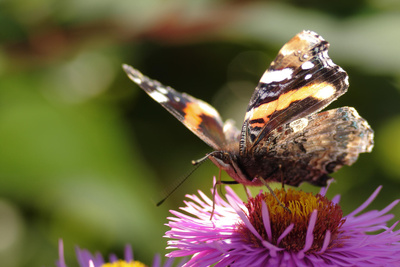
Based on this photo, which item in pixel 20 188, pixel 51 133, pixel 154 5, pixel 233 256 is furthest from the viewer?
pixel 154 5

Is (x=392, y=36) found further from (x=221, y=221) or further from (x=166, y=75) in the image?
(x=221, y=221)

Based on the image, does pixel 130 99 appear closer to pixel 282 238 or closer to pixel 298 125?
pixel 298 125

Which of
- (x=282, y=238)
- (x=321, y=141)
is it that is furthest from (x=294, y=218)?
(x=321, y=141)

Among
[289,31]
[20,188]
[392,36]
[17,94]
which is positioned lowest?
[392,36]

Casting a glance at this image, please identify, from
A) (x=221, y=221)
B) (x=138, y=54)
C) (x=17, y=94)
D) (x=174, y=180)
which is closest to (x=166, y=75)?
(x=138, y=54)

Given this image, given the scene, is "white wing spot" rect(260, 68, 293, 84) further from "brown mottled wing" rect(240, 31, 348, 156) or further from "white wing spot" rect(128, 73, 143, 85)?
"white wing spot" rect(128, 73, 143, 85)

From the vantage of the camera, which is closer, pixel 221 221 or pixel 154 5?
pixel 221 221

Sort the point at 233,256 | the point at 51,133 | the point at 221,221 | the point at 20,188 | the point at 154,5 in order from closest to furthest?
1. the point at 233,256
2. the point at 221,221
3. the point at 20,188
4. the point at 51,133
5. the point at 154,5
